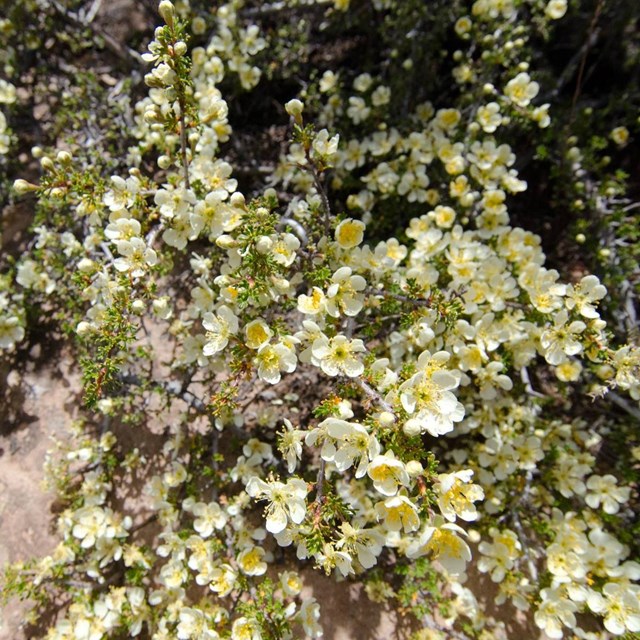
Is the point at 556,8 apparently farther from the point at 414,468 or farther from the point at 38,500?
the point at 38,500

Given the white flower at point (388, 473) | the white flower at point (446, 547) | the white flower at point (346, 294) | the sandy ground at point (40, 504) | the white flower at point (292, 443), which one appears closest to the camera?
the white flower at point (388, 473)

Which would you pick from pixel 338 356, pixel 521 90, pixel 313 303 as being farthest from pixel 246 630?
pixel 521 90

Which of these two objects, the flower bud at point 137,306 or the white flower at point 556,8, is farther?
the white flower at point 556,8

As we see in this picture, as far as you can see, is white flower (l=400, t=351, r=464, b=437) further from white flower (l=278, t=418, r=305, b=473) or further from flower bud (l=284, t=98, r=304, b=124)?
flower bud (l=284, t=98, r=304, b=124)

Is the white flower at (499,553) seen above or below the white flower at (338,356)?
below

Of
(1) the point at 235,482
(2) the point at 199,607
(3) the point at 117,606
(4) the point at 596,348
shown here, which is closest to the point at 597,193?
(4) the point at 596,348

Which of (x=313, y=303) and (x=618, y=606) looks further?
(x=618, y=606)

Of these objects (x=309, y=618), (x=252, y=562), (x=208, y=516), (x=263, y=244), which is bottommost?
(x=309, y=618)

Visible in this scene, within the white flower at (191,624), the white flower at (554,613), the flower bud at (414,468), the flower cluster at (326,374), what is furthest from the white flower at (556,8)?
the white flower at (191,624)

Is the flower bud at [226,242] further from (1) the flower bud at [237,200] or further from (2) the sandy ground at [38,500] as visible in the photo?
(2) the sandy ground at [38,500]

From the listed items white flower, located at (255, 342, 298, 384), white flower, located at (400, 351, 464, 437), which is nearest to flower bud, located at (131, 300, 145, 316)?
white flower, located at (255, 342, 298, 384)
